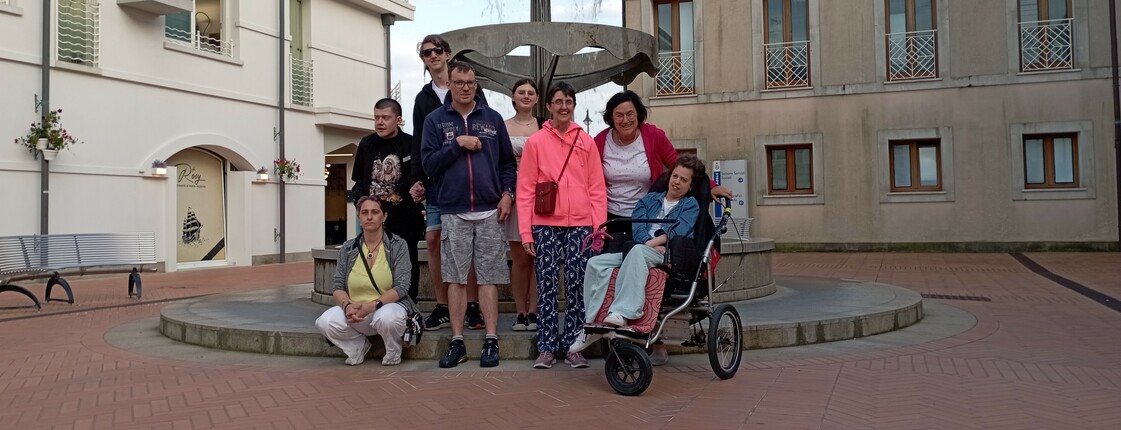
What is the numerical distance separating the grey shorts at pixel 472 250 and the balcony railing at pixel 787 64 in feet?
54.4

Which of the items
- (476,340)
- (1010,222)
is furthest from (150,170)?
(1010,222)

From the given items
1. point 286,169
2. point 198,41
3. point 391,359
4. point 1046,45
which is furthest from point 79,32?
point 1046,45

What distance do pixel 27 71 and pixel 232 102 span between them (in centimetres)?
509

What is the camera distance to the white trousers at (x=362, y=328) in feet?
18.0

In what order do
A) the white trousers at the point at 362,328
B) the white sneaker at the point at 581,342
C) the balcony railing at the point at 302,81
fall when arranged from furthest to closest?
the balcony railing at the point at 302,81
the white trousers at the point at 362,328
the white sneaker at the point at 581,342

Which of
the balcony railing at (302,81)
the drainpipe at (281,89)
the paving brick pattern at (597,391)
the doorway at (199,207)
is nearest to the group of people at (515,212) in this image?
the paving brick pattern at (597,391)

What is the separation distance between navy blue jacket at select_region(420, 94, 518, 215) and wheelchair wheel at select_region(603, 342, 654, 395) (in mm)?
1377

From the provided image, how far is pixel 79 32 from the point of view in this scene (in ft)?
51.0

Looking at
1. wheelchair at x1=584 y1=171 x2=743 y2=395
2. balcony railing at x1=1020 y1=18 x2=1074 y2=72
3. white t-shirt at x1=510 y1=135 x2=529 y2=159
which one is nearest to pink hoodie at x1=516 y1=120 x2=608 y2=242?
wheelchair at x1=584 y1=171 x2=743 y2=395

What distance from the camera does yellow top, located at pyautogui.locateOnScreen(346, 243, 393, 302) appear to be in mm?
5586

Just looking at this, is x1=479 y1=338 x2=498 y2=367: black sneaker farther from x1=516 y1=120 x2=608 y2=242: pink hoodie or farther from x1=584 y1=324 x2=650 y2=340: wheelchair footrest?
x1=584 y1=324 x2=650 y2=340: wheelchair footrest

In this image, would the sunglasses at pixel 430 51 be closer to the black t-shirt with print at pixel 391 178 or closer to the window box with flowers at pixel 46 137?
the black t-shirt with print at pixel 391 178

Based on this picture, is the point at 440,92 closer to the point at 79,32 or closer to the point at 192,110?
the point at 79,32

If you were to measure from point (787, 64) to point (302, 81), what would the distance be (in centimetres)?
1271
